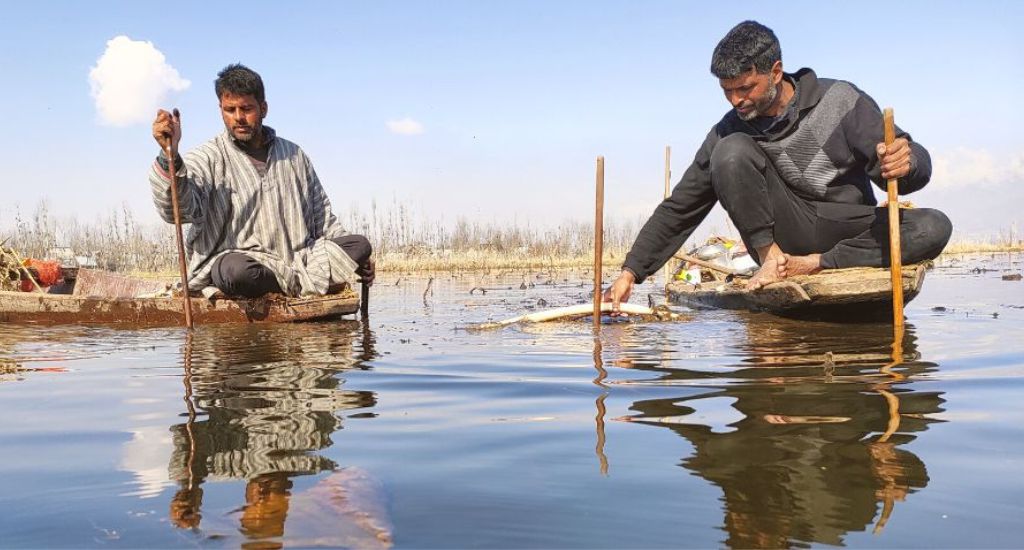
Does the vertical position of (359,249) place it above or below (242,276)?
above

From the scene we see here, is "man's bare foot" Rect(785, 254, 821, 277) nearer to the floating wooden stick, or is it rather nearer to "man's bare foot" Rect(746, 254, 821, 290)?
"man's bare foot" Rect(746, 254, 821, 290)

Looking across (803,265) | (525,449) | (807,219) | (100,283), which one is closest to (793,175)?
(807,219)

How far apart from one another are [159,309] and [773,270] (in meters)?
3.82

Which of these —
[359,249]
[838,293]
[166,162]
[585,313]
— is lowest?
[585,313]

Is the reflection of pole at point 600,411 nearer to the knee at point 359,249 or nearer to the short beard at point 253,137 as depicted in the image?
the knee at point 359,249

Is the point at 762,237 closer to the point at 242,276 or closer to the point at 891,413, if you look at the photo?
the point at 891,413

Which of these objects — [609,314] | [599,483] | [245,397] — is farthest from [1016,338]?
[245,397]

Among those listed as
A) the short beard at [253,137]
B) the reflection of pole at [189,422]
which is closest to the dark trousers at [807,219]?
the reflection of pole at [189,422]

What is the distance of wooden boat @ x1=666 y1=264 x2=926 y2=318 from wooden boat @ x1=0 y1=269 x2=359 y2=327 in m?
2.76

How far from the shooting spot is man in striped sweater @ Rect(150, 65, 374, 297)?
523 centimetres

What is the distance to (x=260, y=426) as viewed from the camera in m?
1.94

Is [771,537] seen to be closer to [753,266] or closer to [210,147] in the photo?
[210,147]

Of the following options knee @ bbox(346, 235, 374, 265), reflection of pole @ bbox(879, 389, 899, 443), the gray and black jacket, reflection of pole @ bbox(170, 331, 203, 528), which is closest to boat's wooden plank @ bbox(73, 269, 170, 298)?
knee @ bbox(346, 235, 374, 265)

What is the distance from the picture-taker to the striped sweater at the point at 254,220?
5.44 metres
